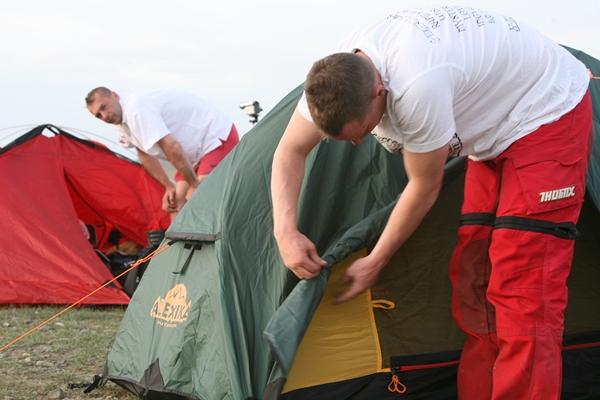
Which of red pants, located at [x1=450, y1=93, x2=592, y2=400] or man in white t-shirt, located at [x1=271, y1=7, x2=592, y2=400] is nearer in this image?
man in white t-shirt, located at [x1=271, y1=7, x2=592, y2=400]

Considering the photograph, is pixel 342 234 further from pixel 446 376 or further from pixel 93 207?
pixel 93 207

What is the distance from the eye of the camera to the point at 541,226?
243cm

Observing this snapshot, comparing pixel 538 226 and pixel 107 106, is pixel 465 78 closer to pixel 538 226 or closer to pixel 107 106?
pixel 538 226

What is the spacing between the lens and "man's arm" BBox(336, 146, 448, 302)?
2.35 meters

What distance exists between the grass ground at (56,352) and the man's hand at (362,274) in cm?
127

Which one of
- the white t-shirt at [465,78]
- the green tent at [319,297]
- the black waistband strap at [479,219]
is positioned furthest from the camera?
the green tent at [319,297]

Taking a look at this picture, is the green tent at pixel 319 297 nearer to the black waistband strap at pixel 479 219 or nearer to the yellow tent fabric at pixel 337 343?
the yellow tent fabric at pixel 337 343

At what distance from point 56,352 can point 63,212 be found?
2.11 metres

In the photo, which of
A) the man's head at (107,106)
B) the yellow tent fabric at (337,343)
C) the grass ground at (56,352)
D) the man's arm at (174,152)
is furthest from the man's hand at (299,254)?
the man's head at (107,106)

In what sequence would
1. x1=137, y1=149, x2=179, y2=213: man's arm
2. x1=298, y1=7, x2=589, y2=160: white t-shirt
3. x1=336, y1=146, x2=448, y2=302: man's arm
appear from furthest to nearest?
1. x1=137, y1=149, x2=179, y2=213: man's arm
2. x1=336, y1=146, x2=448, y2=302: man's arm
3. x1=298, y1=7, x2=589, y2=160: white t-shirt

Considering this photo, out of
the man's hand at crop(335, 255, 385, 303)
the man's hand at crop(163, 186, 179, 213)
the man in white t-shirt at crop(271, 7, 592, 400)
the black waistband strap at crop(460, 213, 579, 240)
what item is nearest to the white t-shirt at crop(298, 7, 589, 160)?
the man in white t-shirt at crop(271, 7, 592, 400)

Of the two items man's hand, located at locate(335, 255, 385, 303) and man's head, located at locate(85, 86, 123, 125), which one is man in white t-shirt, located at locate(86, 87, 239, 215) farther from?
man's hand, located at locate(335, 255, 385, 303)

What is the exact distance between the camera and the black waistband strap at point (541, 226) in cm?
243

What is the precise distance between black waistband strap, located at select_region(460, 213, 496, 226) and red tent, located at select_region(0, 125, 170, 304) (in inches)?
139
